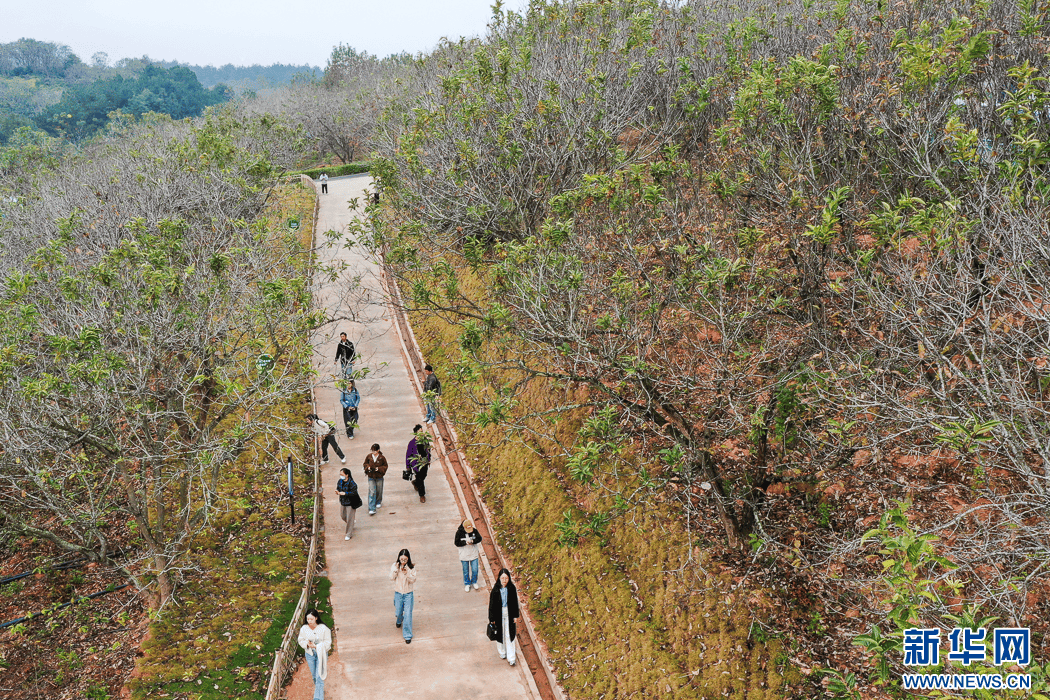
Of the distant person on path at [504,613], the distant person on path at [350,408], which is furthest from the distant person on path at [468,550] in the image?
the distant person on path at [350,408]

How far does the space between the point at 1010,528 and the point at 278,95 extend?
7556cm

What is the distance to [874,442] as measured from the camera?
8.47 meters

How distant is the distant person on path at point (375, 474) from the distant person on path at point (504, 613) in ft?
14.9

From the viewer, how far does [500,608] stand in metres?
11.1

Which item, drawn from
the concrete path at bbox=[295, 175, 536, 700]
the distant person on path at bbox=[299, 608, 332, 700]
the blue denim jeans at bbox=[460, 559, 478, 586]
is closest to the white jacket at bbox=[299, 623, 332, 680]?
the distant person on path at bbox=[299, 608, 332, 700]

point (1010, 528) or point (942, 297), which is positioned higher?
point (942, 297)

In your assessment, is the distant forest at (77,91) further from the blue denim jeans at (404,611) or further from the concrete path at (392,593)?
the blue denim jeans at (404,611)

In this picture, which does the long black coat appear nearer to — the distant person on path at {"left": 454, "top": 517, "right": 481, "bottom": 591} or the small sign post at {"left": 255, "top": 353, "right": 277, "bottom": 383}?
the distant person on path at {"left": 454, "top": 517, "right": 481, "bottom": 591}

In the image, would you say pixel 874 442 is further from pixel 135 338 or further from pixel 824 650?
pixel 135 338

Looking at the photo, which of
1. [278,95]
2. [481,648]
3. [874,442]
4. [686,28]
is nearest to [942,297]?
[874,442]

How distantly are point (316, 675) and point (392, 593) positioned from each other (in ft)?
9.19

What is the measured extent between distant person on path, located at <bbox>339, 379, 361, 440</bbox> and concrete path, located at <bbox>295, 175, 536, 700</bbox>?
376 millimetres

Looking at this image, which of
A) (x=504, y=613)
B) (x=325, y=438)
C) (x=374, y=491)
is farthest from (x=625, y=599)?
(x=325, y=438)

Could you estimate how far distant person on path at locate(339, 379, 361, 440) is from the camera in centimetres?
1711
